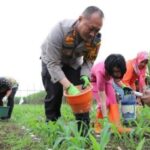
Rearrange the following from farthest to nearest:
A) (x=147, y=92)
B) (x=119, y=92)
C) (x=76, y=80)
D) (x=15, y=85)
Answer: (x=15, y=85) → (x=119, y=92) → (x=76, y=80) → (x=147, y=92)

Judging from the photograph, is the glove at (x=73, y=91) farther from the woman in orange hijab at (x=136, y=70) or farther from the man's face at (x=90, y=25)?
the woman in orange hijab at (x=136, y=70)

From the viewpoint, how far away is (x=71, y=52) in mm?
3766

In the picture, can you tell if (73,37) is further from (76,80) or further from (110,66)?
(110,66)

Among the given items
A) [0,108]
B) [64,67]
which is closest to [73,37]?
[64,67]

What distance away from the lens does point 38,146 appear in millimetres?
3588

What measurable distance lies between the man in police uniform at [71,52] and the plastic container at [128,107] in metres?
0.78

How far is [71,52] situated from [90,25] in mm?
491

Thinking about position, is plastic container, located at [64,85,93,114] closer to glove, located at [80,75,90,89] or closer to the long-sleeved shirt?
glove, located at [80,75,90,89]

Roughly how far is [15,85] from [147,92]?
5.13 metres

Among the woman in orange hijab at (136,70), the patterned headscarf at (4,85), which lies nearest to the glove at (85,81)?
the woman in orange hijab at (136,70)

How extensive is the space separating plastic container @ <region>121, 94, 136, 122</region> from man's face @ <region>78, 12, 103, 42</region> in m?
1.30

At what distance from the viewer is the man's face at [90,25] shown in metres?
3.32

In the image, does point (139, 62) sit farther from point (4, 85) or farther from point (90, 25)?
point (90, 25)

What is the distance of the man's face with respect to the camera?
332 cm
